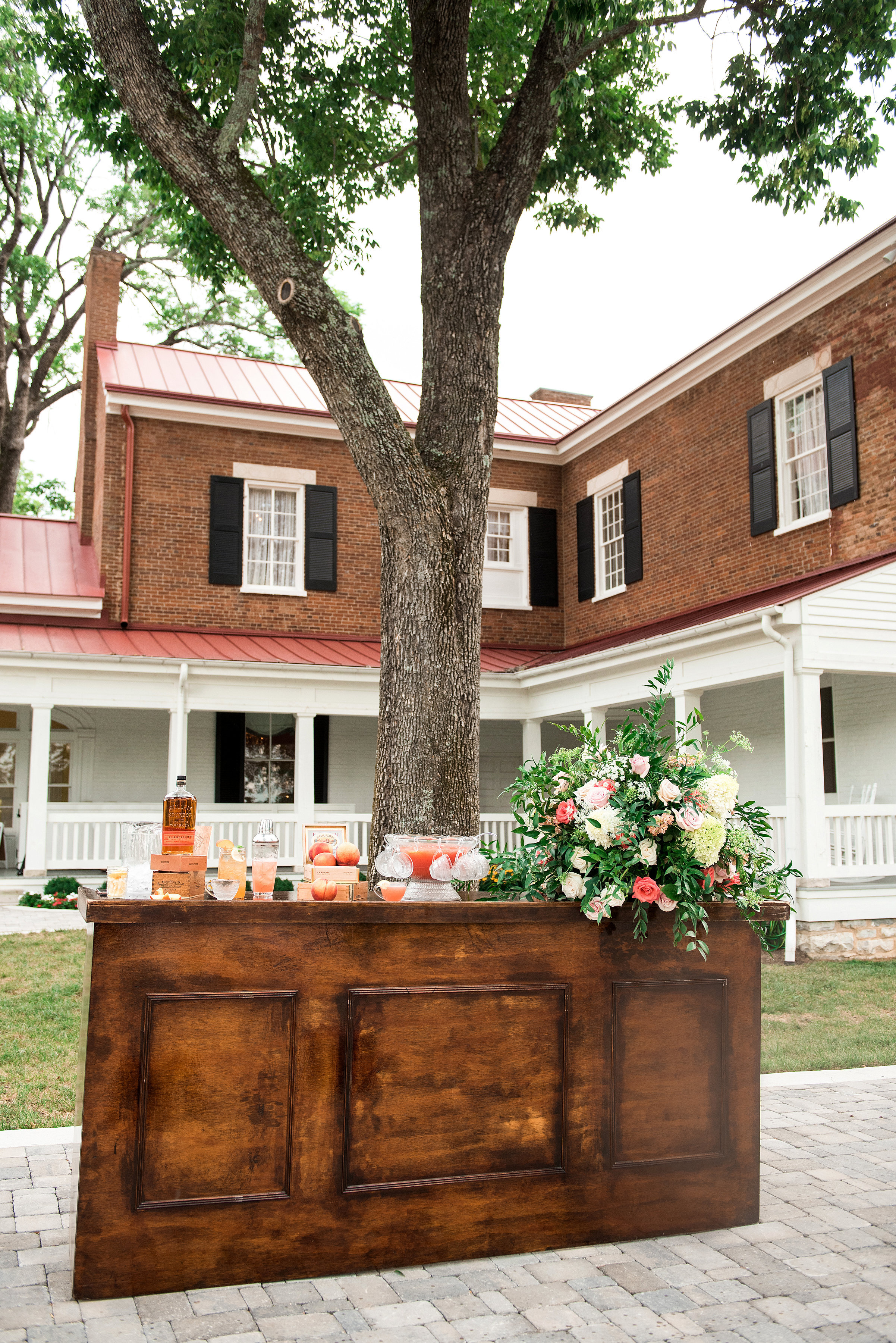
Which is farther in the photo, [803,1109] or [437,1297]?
[803,1109]

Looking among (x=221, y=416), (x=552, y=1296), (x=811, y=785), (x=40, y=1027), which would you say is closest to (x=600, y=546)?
(x=221, y=416)

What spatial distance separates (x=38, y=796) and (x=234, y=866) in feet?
37.4

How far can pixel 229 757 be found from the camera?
1705 cm

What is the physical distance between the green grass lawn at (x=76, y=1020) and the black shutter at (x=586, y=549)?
8.72m

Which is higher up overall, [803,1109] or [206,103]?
[206,103]

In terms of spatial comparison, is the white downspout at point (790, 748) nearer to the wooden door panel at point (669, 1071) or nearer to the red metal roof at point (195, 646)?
the red metal roof at point (195, 646)

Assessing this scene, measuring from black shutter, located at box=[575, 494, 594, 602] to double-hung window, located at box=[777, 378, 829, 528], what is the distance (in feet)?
15.6

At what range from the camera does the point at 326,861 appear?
3.91 m

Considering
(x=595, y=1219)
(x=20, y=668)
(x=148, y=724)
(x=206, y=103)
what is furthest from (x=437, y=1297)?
(x=148, y=724)

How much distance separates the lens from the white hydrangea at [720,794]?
3.79m

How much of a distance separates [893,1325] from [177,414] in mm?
15933

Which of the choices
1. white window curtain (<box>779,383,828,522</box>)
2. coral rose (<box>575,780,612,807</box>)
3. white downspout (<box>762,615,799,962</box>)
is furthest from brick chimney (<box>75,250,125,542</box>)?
coral rose (<box>575,780,612,807</box>)

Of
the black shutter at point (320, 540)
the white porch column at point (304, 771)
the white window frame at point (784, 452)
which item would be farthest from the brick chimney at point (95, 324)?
the white window frame at point (784, 452)

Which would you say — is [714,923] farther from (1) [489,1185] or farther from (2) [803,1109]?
(2) [803,1109]
